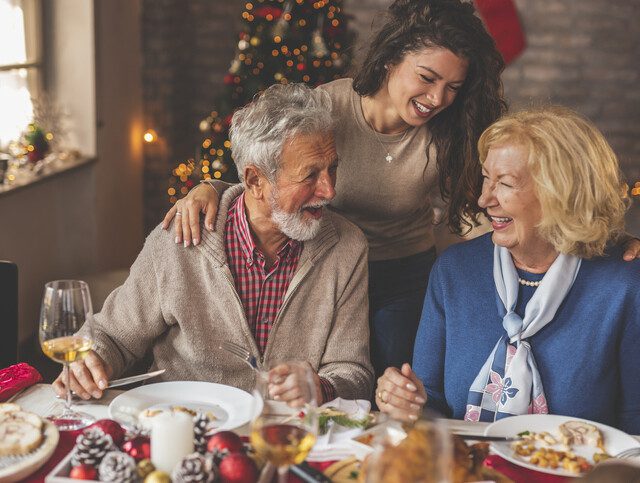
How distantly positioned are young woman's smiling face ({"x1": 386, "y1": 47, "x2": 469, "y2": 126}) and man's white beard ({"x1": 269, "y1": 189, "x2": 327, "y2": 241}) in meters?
0.50

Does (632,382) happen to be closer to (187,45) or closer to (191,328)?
(191,328)

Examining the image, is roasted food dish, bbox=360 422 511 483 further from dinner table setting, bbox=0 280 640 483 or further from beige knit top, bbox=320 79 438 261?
beige knit top, bbox=320 79 438 261

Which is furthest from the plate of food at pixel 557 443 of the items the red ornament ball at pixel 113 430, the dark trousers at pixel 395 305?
the dark trousers at pixel 395 305

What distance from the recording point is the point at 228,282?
6.46ft

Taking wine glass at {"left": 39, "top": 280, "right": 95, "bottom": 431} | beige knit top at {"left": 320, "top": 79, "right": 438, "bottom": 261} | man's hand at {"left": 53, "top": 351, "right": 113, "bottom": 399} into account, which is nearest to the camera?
wine glass at {"left": 39, "top": 280, "right": 95, "bottom": 431}

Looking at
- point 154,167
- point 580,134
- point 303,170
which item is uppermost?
point 580,134

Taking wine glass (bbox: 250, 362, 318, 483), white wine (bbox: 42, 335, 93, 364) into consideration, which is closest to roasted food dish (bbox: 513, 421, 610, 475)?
wine glass (bbox: 250, 362, 318, 483)

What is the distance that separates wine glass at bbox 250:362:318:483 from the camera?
3.77ft

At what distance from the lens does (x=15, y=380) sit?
1.70 m

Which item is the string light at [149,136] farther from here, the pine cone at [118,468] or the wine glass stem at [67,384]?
the pine cone at [118,468]

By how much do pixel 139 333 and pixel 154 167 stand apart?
3531 mm

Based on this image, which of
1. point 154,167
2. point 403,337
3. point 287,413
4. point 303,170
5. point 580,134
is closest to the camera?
point 287,413

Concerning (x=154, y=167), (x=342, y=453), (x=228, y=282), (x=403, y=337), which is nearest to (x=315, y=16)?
(x=154, y=167)

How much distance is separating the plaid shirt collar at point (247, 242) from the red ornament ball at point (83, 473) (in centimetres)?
81
